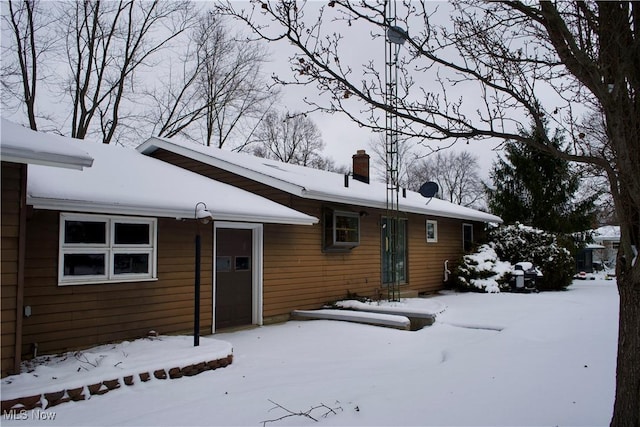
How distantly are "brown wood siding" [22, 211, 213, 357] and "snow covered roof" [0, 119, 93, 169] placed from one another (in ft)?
4.63

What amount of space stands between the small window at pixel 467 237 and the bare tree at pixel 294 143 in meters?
17.4

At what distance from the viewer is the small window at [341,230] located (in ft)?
35.3

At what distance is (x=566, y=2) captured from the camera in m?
3.49

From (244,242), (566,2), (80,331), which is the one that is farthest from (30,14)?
(566,2)

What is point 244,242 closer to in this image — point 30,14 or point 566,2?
point 566,2

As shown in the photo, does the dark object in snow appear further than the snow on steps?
Yes

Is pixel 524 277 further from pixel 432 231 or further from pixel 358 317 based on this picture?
pixel 358 317

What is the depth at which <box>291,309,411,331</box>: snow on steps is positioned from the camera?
28.2 ft

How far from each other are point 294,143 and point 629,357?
31309 mm

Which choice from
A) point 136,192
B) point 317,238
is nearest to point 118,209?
point 136,192

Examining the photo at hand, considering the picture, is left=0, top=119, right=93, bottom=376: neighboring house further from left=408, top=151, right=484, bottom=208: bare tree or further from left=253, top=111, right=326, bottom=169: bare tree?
left=408, top=151, right=484, bottom=208: bare tree

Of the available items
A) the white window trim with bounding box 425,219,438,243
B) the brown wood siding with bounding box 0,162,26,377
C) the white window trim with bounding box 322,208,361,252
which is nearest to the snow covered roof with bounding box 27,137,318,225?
the brown wood siding with bounding box 0,162,26,377

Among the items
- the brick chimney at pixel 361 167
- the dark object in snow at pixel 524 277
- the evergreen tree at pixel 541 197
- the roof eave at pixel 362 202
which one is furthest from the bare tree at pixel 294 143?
the dark object in snow at pixel 524 277

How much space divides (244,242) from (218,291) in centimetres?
107
